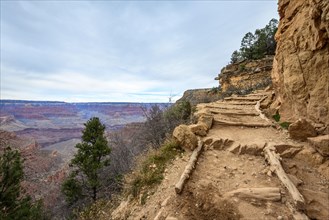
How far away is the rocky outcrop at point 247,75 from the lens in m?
20.1

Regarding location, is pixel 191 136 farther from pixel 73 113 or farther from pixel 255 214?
pixel 73 113

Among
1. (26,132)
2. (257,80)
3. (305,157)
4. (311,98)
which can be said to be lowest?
(26,132)

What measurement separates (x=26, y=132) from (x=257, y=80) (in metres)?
94.9

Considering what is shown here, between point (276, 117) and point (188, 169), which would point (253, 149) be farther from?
point (276, 117)

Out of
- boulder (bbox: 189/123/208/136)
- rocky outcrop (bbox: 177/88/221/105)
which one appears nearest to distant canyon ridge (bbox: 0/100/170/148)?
rocky outcrop (bbox: 177/88/221/105)

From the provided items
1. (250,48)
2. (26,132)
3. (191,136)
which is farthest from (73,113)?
(191,136)

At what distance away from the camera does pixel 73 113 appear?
136 meters

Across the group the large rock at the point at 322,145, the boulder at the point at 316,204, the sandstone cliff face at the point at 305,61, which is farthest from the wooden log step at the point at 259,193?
the sandstone cliff face at the point at 305,61

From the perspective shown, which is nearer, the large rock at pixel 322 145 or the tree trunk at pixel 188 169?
the tree trunk at pixel 188 169

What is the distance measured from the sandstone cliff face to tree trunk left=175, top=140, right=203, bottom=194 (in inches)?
119

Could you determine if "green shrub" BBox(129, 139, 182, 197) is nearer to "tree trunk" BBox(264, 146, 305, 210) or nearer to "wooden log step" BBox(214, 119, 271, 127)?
"tree trunk" BBox(264, 146, 305, 210)

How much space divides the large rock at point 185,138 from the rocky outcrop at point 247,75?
14486mm

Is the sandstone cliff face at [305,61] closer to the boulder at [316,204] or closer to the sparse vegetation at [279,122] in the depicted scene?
the sparse vegetation at [279,122]

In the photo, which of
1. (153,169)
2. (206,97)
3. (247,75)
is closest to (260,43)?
(247,75)
